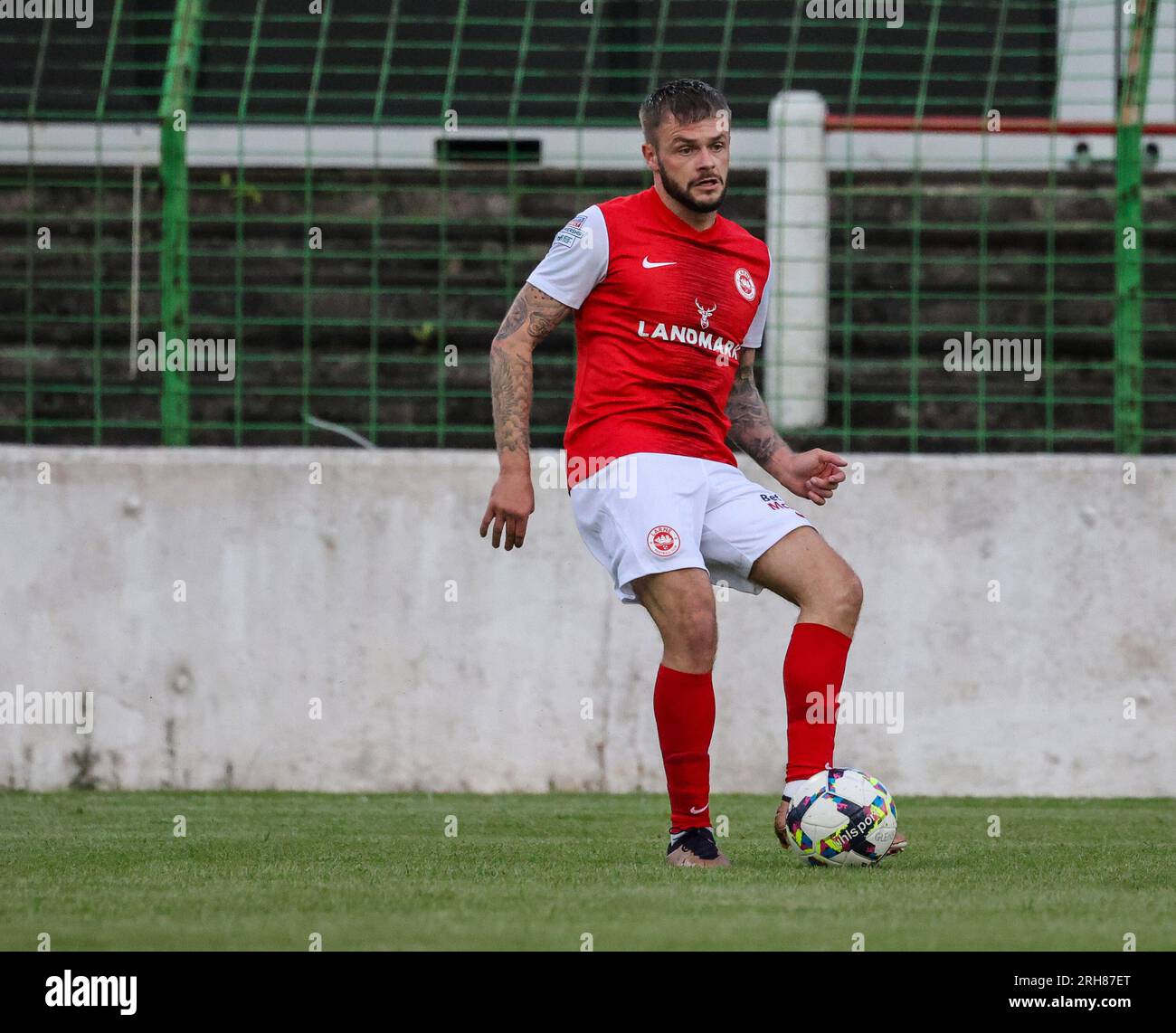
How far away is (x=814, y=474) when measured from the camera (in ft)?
16.9

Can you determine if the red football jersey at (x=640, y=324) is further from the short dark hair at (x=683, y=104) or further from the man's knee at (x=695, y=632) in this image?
the man's knee at (x=695, y=632)

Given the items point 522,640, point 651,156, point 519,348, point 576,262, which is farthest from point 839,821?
point 522,640

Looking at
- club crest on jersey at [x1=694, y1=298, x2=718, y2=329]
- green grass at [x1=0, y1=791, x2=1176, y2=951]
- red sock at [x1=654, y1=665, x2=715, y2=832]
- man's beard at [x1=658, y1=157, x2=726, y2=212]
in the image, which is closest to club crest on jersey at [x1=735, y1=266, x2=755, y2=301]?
club crest on jersey at [x1=694, y1=298, x2=718, y2=329]

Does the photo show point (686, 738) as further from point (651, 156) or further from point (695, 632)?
point (651, 156)

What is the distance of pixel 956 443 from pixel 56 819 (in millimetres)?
3742

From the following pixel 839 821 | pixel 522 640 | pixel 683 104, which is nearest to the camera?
pixel 839 821

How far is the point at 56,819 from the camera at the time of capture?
614cm

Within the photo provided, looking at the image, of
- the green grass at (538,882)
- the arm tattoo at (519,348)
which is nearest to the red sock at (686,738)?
the green grass at (538,882)

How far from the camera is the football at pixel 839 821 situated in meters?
4.62

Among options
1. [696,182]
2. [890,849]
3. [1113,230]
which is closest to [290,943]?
[890,849]

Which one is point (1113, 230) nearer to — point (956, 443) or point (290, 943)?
point (956, 443)

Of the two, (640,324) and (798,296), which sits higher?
(798,296)

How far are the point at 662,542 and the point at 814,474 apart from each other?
1.99 feet

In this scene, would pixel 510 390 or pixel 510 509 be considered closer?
pixel 510 509
